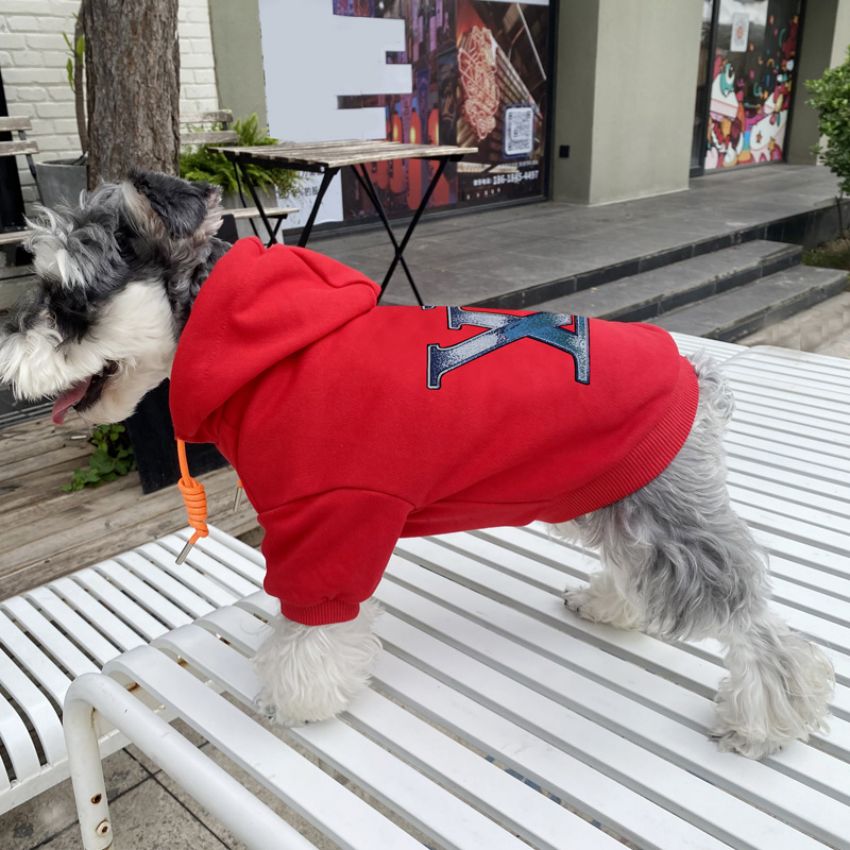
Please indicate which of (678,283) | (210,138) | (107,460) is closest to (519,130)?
(678,283)

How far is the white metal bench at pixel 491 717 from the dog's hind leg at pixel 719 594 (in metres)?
0.09

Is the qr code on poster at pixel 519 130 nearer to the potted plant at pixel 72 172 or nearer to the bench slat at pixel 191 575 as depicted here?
the potted plant at pixel 72 172

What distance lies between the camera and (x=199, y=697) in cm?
176

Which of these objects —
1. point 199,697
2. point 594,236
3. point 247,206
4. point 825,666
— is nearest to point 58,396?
point 199,697

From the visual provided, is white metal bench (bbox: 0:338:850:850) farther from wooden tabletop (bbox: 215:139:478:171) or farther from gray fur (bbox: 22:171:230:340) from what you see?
wooden tabletop (bbox: 215:139:478:171)

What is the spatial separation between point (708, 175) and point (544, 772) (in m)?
12.8

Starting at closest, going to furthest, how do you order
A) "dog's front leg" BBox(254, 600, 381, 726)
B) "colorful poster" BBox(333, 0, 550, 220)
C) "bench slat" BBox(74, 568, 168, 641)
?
"dog's front leg" BBox(254, 600, 381, 726) < "bench slat" BBox(74, 568, 168, 641) < "colorful poster" BBox(333, 0, 550, 220)

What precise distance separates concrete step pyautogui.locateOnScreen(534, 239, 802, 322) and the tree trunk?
318 centimetres

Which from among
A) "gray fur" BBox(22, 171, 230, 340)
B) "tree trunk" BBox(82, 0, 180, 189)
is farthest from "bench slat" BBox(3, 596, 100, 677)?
"tree trunk" BBox(82, 0, 180, 189)

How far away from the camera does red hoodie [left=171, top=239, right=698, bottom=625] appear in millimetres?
1562

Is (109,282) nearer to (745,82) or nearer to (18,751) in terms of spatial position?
(18,751)

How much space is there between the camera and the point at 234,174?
471 centimetres

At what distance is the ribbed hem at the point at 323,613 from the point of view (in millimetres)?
1638

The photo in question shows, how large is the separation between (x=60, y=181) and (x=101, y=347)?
3.07m
